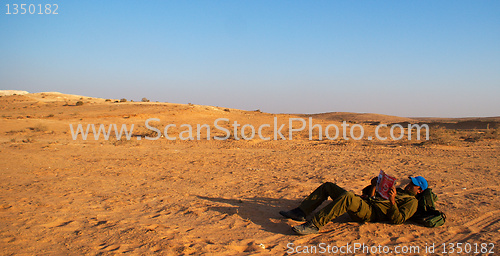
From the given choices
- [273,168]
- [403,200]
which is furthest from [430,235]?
[273,168]

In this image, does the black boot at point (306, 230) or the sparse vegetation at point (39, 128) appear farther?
the sparse vegetation at point (39, 128)

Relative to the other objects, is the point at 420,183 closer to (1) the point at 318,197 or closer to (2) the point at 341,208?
(2) the point at 341,208

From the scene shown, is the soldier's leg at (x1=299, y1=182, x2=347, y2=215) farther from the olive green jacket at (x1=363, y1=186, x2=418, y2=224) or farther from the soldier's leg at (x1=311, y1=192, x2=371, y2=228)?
the olive green jacket at (x1=363, y1=186, x2=418, y2=224)

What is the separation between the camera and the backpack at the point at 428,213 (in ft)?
14.8

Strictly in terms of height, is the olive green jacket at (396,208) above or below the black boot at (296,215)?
above

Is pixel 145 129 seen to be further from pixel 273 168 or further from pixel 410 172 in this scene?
pixel 410 172

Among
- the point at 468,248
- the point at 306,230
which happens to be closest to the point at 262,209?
the point at 306,230

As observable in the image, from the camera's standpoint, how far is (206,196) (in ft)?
20.7

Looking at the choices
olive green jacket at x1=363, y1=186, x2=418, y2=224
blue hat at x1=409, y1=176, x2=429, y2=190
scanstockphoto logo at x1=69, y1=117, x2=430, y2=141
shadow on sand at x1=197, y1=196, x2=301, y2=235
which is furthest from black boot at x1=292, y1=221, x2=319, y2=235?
scanstockphoto logo at x1=69, y1=117, x2=430, y2=141

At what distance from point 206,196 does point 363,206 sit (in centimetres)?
309

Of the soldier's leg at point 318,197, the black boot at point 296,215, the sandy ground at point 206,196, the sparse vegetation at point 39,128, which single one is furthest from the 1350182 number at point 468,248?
the sparse vegetation at point 39,128

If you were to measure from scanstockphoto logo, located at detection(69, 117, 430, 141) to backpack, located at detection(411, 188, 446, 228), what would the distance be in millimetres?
12292

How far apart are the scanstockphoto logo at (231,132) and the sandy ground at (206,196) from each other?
4.09 meters

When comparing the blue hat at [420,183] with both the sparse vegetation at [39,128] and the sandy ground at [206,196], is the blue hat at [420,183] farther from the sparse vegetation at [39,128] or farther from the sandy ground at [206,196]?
the sparse vegetation at [39,128]
